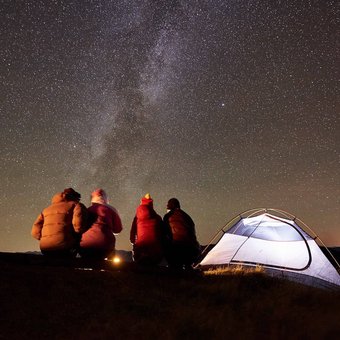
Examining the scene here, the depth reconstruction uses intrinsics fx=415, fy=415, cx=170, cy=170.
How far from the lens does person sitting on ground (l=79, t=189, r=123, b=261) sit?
7.29 metres

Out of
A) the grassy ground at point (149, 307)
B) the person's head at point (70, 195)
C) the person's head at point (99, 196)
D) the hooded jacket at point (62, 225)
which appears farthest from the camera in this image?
the person's head at point (99, 196)

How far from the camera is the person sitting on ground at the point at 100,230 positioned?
7285 millimetres

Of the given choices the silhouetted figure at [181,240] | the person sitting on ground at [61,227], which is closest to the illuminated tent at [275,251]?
the silhouetted figure at [181,240]

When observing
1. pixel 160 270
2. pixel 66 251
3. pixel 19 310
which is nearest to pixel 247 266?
pixel 160 270

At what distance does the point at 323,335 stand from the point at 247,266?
461cm

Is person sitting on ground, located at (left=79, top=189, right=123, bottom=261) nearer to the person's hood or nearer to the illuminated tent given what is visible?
the person's hood

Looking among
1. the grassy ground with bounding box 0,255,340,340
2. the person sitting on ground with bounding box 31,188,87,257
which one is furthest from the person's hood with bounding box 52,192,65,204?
the grassy ground with bounding box 0,255,340,340

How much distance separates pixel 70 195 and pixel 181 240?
225cm

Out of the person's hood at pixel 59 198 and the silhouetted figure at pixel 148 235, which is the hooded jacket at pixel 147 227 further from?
the person's hood at pixel 59 198

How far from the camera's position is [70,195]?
294 inches

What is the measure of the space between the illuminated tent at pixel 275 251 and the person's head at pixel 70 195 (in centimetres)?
332

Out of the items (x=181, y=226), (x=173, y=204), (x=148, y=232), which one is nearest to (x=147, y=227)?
(x=148, y=232)

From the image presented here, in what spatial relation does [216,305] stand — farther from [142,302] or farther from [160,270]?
[160,270]

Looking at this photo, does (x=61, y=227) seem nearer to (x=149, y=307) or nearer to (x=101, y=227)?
(x=101, y=227)
